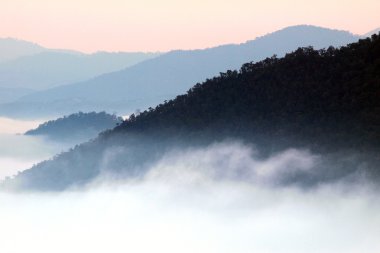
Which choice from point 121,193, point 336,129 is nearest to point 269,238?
point 336,129

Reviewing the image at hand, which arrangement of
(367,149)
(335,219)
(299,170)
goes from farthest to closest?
(299,170) < (335,219) < (367,149)

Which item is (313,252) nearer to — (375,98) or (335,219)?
(335,219)

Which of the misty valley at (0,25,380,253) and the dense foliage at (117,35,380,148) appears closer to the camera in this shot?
the misty valley at (0,25,380,253)

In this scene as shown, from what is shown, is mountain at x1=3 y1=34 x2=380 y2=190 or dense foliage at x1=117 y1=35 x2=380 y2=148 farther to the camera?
dense foliage at x1=117 y1=35 x2=380 y2=148

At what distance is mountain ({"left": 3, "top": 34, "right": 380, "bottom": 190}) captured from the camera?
7756cm

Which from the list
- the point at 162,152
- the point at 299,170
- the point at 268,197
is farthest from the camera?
the point at 162,152

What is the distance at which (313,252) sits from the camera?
79750mm

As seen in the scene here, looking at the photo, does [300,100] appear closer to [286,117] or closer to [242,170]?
[286,117]

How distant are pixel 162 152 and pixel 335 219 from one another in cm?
4464

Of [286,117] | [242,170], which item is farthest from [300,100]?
[242,170]

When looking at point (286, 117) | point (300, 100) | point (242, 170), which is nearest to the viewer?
point (300, 100)

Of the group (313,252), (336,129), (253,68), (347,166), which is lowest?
(313,252)

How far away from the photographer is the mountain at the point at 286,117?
77.6 m

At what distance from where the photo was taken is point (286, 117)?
91875mm
